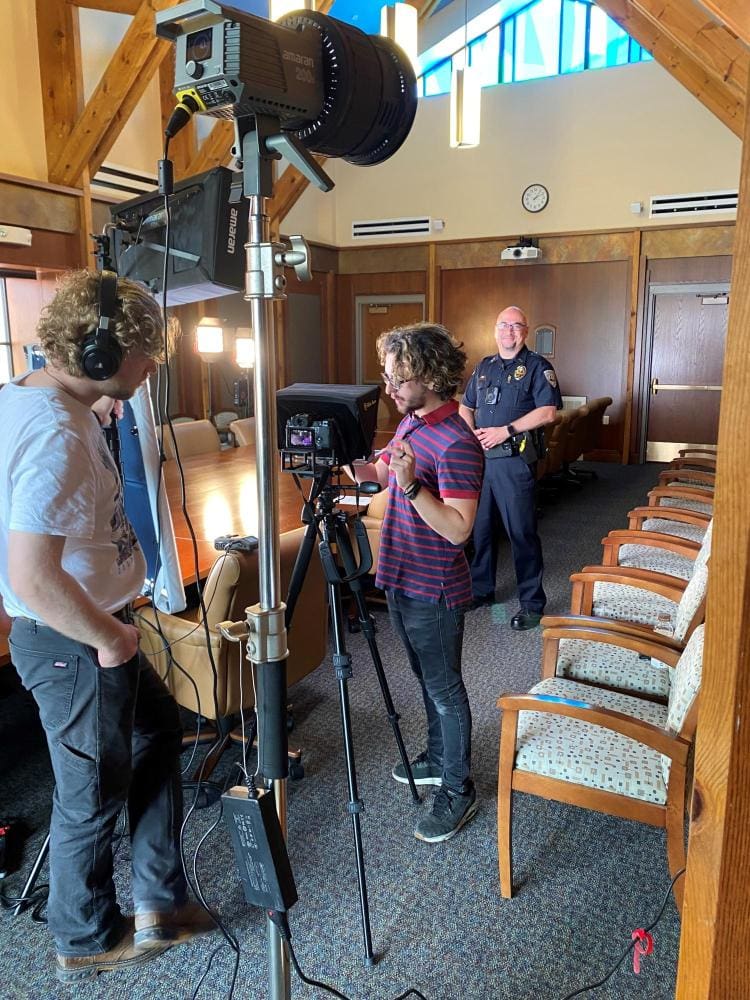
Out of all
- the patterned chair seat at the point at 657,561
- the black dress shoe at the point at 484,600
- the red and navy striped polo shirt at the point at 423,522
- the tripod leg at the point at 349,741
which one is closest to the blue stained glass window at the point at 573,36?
the black dress shoe at the point at 484,600

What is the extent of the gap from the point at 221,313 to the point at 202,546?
549 centimetres

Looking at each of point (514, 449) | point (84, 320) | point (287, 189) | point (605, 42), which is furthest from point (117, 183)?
point (84, 320)

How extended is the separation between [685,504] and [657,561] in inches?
41.5

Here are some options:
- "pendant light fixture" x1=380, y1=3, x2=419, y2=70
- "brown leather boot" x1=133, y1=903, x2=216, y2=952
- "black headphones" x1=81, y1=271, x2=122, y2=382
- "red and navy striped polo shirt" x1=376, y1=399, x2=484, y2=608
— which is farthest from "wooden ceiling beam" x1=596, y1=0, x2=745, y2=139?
"brown leather boot" x1=133, y1=903, x2=216, y2=952

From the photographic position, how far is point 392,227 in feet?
30.1

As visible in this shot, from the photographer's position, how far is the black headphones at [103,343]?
54.3 inches

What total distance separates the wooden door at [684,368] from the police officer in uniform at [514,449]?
4.97 meters

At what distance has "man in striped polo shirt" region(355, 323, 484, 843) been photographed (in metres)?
1.88

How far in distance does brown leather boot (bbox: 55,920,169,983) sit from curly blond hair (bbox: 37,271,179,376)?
4.01ft

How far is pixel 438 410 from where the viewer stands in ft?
6.43

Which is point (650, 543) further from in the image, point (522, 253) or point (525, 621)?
point (522, 253)

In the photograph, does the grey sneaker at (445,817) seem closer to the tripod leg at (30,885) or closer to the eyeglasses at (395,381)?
the tripod leg at (30,885)

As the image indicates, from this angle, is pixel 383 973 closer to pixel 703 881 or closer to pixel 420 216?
pixel 703 881

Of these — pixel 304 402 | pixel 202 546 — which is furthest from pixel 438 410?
pixel 202 546
